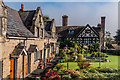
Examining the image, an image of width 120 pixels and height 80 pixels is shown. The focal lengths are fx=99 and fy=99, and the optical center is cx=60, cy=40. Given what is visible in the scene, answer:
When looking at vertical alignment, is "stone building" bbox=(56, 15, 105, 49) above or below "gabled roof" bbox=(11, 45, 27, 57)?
above

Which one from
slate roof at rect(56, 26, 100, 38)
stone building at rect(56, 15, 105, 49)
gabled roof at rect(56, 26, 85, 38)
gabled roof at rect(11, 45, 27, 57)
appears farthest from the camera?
gabled roof at rect(56, 26, 85, 38)

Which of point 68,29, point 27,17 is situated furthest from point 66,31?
point 27,17

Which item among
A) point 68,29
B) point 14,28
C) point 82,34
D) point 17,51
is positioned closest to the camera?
point 17,51

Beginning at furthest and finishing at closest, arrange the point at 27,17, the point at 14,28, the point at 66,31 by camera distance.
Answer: the point at 66,31 → the point at 27,17 → the point at 14,28

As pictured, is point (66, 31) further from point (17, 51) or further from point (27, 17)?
point (17, 51)

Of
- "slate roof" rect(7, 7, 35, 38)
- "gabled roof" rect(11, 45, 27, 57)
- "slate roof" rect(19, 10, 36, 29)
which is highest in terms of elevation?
"slate roof" rect(19, 10, 36, 29)

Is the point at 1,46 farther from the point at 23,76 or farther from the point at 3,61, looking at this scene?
the point at 23,76

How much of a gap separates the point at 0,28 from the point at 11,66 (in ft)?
8.55

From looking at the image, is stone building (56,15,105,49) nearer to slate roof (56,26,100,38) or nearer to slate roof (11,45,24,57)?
slate roof (56,26,100,38)

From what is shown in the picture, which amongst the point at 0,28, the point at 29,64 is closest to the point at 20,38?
the point at 0,28

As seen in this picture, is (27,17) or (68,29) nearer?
(27,17)

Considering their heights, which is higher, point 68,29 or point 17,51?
point 68,29

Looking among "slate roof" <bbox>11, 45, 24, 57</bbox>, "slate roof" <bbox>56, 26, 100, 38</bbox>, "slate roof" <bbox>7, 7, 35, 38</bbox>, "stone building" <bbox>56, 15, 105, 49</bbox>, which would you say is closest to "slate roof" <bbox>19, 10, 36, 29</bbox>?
"slate roof" <bbox>7, 7, 35, 38</bbox>

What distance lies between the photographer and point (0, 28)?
543 cm
